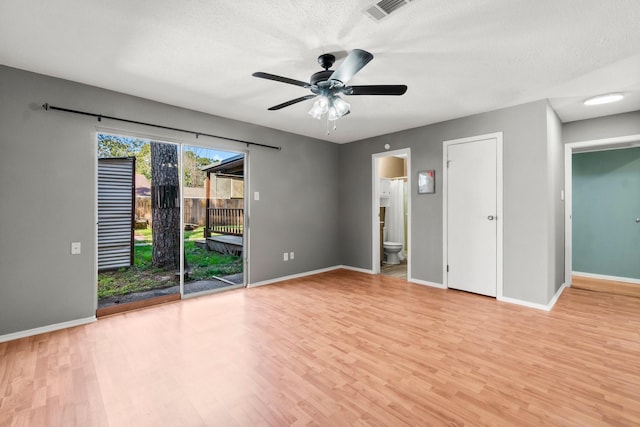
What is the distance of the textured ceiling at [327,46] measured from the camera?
193 cm

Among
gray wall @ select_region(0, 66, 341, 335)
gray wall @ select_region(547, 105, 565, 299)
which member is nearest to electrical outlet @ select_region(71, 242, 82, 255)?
gray wall @ select_region(0, 66, 341, 335)

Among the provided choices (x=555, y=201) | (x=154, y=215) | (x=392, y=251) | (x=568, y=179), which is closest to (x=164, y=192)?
(x=154, y=215)

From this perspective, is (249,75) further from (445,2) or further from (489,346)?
(489,346)

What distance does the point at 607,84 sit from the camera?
3.03 m

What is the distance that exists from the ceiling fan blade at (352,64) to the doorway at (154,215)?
8.61 feet

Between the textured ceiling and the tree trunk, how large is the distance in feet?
2.39

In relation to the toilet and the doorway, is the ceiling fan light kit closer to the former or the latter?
the doorway

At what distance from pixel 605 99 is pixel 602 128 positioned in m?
0.95

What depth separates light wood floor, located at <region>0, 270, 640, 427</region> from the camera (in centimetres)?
172

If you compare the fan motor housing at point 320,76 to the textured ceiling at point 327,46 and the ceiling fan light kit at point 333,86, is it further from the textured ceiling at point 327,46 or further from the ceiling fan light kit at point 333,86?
the textured ceiling at point 327,46

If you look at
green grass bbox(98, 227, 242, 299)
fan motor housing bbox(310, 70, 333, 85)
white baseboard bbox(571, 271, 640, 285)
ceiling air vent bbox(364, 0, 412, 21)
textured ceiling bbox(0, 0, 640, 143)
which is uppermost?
textured ceiling bbox(0, 0, 640, 143)

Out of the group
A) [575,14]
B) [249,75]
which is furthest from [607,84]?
[249,75]

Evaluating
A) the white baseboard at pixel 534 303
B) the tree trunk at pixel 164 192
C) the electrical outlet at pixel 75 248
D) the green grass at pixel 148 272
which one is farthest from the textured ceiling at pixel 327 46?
the white baseboard at pixel 534 303

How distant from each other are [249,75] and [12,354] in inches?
128
